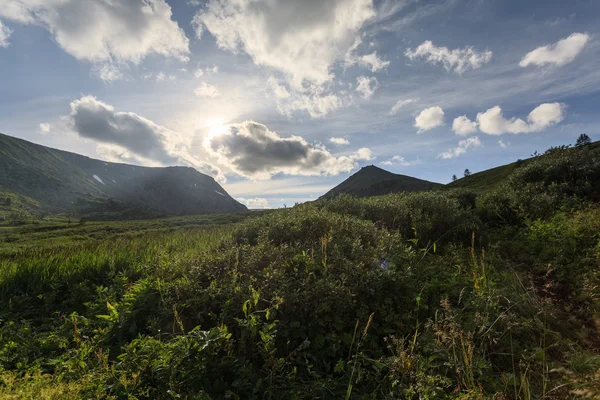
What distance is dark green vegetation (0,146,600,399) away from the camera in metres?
3.36

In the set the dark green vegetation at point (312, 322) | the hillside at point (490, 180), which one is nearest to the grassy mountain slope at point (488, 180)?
the hillside at point (490, 180)

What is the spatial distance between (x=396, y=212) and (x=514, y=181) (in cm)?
993

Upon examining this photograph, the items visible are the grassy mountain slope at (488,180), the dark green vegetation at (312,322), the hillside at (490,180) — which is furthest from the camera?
the grassy mountain slope at (488,180)

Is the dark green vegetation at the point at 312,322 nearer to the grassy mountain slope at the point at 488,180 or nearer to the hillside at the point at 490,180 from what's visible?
the hillside at the point at 490,180

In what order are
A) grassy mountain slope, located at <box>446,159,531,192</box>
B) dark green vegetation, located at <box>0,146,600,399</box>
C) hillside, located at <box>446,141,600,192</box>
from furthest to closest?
1. grassy mountain slope, located at <box>446,159,531,192</box>
2. hillside, located at <box>446,141,600,192</box>
3. dark green vegetation, located at <box>0,146,600,399</box>

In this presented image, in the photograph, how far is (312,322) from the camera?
451 centimetres

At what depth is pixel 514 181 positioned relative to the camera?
635 inches

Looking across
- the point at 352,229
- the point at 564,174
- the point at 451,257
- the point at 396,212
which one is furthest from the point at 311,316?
the point at 564,174

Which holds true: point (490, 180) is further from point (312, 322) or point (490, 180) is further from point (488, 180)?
point (312, 322)

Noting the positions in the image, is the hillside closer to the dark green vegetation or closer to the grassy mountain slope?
the grassy mountain slope

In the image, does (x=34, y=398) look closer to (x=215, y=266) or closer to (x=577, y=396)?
(x=215, y=266)

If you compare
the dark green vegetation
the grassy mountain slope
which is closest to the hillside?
the grassy mountain slope

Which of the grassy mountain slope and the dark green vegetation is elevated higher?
the grassy mountain slope

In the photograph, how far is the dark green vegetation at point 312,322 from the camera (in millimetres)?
3355
